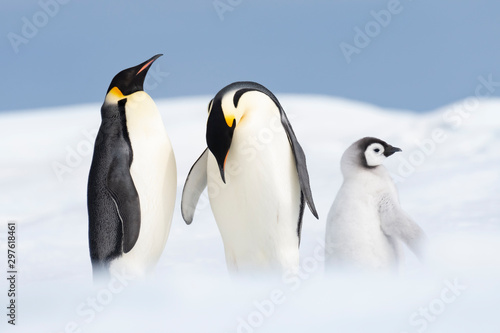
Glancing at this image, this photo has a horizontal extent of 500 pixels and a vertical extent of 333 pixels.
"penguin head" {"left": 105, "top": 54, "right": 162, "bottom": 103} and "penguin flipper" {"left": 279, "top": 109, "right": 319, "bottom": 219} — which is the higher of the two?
"penguin head" {"left": 105, "top": 54, "right": 162, "bottom": 103}

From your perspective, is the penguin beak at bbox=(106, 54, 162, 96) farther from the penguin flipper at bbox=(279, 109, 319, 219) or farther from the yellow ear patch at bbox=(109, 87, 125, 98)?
the penguin flipper at bbox=(279, 109, 319, 219)

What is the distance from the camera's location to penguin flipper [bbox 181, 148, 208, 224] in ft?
10.5

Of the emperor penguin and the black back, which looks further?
the black back

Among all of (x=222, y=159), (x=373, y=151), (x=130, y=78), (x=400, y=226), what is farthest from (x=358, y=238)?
(x=130, y=78)

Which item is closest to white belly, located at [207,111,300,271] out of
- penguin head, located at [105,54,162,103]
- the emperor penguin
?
the emperor penguin

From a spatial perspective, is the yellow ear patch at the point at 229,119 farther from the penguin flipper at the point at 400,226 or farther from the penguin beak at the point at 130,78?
the penguin flipper at the point at 400,226

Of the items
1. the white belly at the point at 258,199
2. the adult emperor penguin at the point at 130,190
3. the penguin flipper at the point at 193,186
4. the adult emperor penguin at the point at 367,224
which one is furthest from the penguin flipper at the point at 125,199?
the adult emperor penguin at the point at 367,224

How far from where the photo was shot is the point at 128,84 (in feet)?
10.7

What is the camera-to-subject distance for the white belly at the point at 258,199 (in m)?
2.95

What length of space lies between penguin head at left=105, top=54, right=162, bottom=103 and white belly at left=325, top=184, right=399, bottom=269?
110cm

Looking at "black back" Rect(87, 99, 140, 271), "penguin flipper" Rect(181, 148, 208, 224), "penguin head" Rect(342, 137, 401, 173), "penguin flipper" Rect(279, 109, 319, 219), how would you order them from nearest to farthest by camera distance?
1. "penguin flipper" Rect(279, 109, 319, 219)
2. "black back" Rect(87, 99, 140, 271)
3. "penguin flipper" Rect(181, 148, 208, 224)
4. "penguin head" Rect(342, 137, 401, 173)

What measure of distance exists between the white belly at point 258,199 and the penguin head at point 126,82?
1.77ft

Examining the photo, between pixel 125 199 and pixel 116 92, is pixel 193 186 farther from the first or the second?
pixel 116 92

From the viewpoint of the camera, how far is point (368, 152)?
331cm
